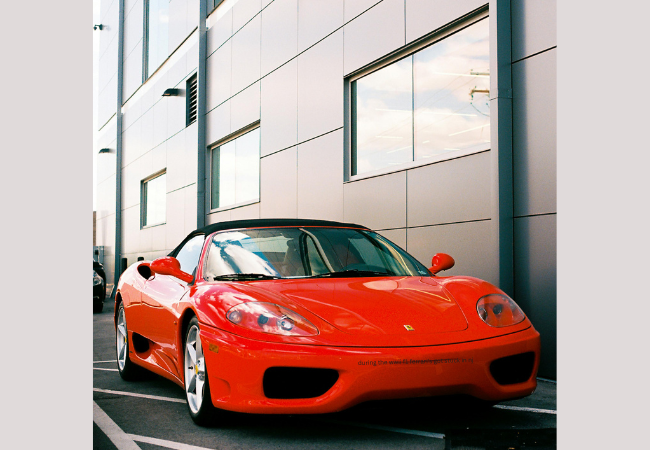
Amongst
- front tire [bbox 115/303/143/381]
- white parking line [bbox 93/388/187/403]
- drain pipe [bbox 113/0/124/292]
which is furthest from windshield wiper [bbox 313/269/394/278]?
drain pipe [bbox 113/0/124/292]

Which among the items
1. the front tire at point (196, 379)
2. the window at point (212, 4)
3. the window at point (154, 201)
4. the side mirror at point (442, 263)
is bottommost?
the front tire at point (196, 379)

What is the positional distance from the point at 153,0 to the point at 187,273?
18092 mm

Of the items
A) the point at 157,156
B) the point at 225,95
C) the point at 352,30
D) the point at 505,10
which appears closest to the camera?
the point at 505,10

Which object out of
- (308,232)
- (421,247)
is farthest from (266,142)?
(308,232)

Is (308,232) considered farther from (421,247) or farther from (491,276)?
(421,247)

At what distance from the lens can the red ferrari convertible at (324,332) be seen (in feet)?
11.9

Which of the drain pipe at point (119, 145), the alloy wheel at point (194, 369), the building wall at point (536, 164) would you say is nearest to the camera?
the alloy wheel at point (194, 369)

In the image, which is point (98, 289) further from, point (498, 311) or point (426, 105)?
point (498, 311)

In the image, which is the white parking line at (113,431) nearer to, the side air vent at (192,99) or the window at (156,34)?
the side air vent at (192,99)

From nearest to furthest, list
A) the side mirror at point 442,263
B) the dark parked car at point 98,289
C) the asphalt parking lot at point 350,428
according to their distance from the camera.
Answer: the asphalt parking lot at point 350,428 → the side mirror at point 442,263 → the dark parked car at point 98,289

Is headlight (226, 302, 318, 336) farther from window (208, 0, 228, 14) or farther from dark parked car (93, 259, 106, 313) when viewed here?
dark parked car (93, 259, 106, 313)

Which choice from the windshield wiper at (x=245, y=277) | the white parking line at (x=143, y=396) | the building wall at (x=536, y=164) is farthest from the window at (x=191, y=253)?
the building wall at (x=536, y=164)

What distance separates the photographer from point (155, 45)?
2081 cm

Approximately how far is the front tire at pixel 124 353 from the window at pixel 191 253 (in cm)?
104
